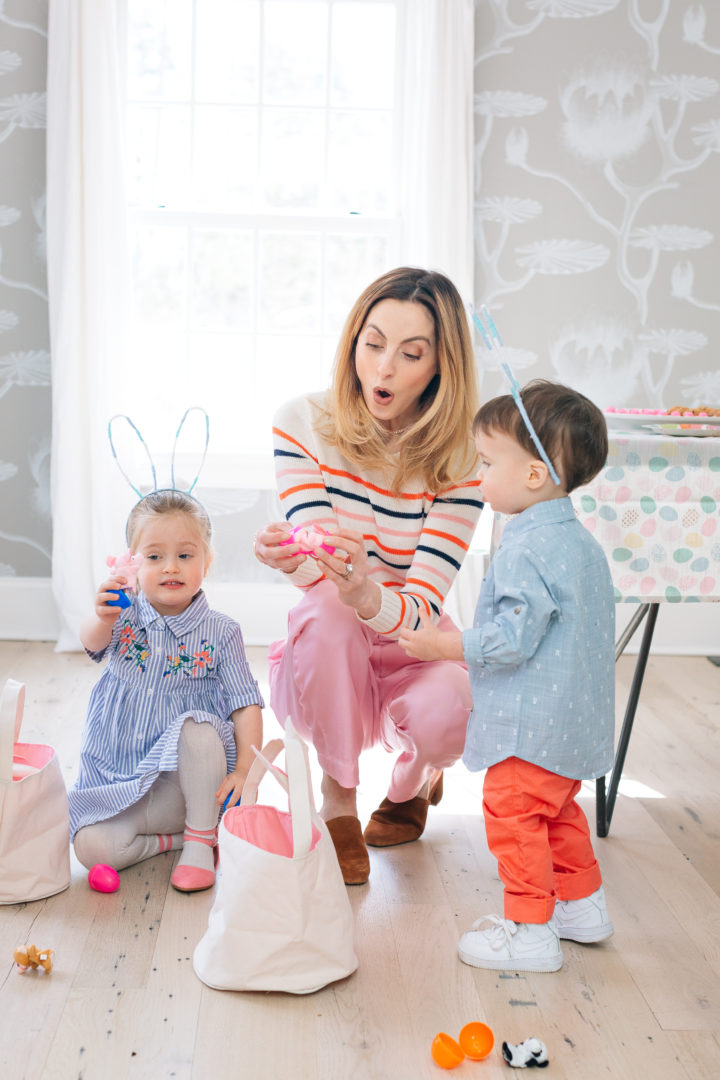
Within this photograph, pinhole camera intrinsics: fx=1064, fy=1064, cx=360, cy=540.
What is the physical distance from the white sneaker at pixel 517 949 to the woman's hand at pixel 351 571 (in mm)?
559

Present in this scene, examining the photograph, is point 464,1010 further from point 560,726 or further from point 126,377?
point 126,377

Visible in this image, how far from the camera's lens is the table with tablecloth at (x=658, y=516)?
83.0 inches

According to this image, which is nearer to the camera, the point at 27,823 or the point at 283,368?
the point at 27,823

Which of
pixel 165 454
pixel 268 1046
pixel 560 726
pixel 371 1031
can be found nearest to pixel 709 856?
pixel 560 726

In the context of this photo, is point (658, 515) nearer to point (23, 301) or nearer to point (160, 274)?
point (160, 274)

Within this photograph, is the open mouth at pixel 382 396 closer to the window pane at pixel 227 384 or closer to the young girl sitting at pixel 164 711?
the young girl sitting at pixel 164 711

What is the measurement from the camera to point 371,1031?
1453 millimetres

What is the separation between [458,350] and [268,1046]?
1.18 metres

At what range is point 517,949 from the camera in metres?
1.63

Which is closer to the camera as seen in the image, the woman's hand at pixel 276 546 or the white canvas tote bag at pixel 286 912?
the white canvas tote bag at pixel 286 912

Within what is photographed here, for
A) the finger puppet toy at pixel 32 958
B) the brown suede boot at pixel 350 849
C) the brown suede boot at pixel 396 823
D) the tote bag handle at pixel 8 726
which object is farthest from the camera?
the brown suede boot at pixel 396 823

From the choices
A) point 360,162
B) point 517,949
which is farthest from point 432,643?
point 360,162

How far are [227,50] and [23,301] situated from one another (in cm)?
110

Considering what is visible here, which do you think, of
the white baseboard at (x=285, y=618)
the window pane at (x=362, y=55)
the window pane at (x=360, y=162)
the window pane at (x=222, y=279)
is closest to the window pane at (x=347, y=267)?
the window pane at (x=360, y=162)
